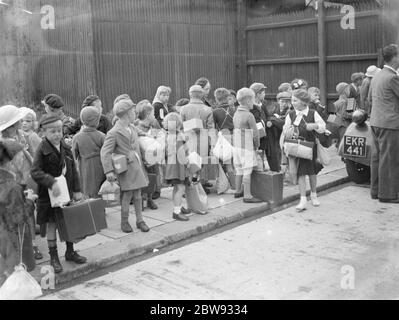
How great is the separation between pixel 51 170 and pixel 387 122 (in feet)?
16.0

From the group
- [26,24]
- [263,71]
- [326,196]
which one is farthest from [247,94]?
[263,71]

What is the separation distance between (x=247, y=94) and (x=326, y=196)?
2090 mm

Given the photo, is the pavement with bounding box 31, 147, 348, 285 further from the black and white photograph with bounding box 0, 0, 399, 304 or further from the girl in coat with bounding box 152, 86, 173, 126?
the girl in coat with bounding box 152, 86, 173, 126

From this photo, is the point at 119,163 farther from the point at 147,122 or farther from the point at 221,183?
the point at 221,183

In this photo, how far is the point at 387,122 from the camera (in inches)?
300

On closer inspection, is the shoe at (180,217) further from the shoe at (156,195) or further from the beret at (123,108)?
the beret at (123,108)

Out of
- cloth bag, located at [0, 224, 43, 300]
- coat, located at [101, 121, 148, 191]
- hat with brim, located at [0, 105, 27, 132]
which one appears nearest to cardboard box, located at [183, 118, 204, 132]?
coat, located at [101, 121, 148, 191]

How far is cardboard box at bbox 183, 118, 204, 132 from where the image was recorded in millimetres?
7823

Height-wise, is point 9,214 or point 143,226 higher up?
point 9,214

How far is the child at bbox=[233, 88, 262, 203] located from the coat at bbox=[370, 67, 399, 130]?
1829 mm

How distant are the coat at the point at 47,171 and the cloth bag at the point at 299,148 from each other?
10.6ft

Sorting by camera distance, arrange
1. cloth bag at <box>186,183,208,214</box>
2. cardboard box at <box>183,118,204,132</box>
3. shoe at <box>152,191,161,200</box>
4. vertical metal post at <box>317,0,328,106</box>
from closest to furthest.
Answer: cloth bag at <box>186,183,208,214</box> < cardboard box at <box>183,118,204,132</box> < shoe at <box>152,191,161,200</box> < vertical metal post at <box>317,0,328,106</box>

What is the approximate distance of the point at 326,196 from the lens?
27.0ft

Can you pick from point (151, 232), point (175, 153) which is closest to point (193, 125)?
point (175, 153)
